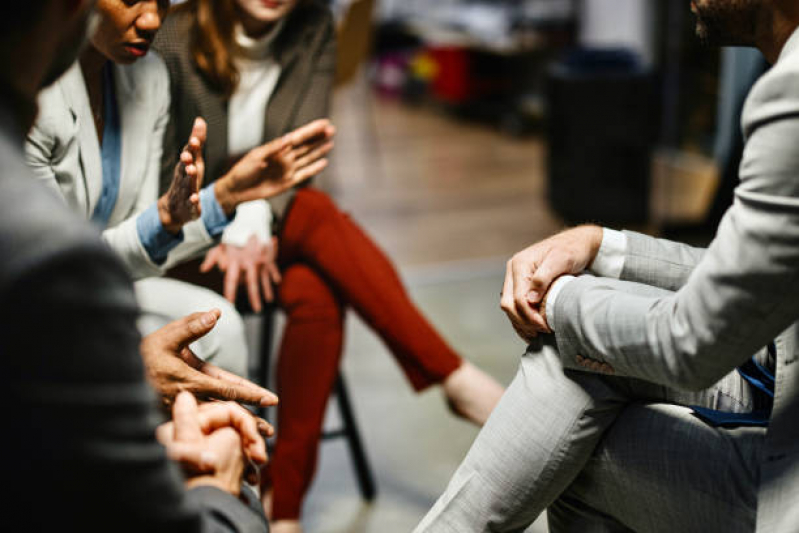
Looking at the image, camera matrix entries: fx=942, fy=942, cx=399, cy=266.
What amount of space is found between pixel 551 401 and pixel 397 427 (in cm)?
116

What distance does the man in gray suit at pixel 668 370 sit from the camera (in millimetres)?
811

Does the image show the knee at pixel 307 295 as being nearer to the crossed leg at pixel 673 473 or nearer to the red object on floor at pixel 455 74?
the crossed leg at pixel 673 473

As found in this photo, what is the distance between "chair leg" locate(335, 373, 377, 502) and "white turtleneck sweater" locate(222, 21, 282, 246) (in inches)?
20.2

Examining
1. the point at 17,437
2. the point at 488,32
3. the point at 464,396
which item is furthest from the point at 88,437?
the point at 488,32

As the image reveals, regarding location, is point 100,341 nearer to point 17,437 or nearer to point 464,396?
point 17,437

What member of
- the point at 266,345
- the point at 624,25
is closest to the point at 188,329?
the point at 266,345

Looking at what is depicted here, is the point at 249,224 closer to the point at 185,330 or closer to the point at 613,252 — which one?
the point at 185,330

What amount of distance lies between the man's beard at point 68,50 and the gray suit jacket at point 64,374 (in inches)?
2.2

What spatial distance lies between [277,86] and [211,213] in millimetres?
261

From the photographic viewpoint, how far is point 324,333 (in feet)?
5.35

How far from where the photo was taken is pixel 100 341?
58cm

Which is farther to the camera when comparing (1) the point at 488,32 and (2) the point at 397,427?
(1) the point at 488,32

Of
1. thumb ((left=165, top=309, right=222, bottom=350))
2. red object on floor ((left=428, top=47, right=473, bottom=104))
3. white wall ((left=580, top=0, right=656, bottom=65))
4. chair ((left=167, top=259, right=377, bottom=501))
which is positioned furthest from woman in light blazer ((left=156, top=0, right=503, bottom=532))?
red object on floor ((left=428, top=47, right=473, bottom=104))

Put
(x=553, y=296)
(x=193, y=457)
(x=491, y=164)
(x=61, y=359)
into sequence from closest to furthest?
(x=61, y=359) → (x=193, y=457) → (x=553, y=296) → (x=491, y=164)
